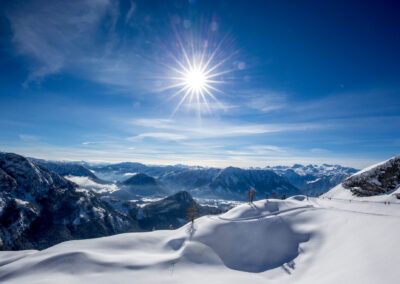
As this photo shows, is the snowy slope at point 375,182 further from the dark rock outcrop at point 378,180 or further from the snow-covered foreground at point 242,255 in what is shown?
the snow-covered foreground at point 242,255

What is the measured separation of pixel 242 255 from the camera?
35.3 metres

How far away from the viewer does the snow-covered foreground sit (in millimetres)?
22438

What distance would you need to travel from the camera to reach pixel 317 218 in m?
41.1

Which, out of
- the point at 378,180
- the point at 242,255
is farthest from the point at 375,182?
the point at 242,255

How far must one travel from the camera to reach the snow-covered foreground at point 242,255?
22.4 m

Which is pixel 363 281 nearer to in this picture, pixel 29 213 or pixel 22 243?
pixel 22 243

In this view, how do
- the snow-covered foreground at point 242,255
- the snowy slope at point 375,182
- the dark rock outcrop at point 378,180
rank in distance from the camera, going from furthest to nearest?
the dark rock outcrop at point 378,180 → the snowy slope at point 375,182 → the snow-covered foreground at point 242,255

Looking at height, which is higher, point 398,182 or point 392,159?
point 392,159

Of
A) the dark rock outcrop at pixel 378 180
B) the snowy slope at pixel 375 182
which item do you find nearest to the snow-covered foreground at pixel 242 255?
the snowy slope at pixel 375 182

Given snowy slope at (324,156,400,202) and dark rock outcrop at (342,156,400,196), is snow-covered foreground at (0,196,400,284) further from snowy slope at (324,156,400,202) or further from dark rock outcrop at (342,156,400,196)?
dark rock outcrop at (342,156,400,196)

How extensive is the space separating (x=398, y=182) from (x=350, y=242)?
Result: 70412mm

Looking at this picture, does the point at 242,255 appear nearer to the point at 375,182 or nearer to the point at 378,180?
the point at 375,182

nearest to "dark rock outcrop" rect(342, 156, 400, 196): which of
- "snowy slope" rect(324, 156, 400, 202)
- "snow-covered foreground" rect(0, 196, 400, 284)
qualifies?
"snowy slope" rect(324, 156, 400, 202)

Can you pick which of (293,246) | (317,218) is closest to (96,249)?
(293,246)
